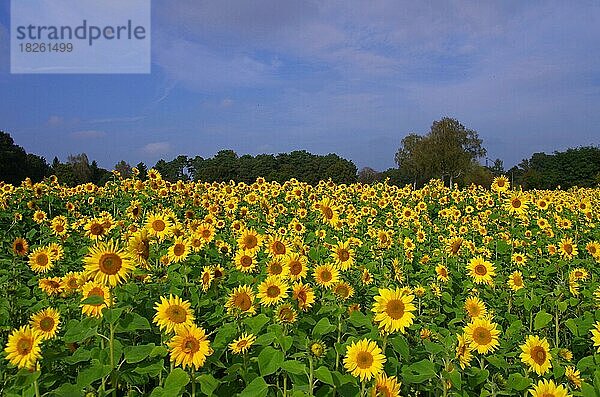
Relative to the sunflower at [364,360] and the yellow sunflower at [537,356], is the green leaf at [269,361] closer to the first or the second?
the sunflower at [364,360]

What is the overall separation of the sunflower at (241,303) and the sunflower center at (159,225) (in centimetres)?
143

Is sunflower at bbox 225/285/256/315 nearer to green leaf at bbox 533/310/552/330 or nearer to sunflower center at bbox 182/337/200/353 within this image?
sunflower center at bbox 182/337/200/353

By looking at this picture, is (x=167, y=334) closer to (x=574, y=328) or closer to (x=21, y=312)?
(x=21, y=312)

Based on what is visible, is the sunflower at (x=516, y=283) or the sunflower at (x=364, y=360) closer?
the sunflower at (x=364, y=360)

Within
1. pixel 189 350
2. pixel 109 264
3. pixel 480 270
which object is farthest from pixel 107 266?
pixel 480 270

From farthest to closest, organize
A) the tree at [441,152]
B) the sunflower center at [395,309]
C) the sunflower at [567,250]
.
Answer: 1. the tree at [441,152]
2. the sunflower at [567,250]
3. the sunflower center at [395,309]

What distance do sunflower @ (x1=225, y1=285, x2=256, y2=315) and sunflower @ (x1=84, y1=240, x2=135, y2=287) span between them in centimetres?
53

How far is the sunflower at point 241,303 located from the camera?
2.48m

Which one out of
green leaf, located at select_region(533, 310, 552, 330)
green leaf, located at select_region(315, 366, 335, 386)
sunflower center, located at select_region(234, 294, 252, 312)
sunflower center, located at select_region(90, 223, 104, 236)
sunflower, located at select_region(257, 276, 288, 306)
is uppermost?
sunflower center, located at select_region(90, 223, 104, 236)

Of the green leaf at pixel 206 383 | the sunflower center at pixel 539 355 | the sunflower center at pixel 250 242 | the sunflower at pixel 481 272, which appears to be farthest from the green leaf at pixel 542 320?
the green leaf at pixel 206 383

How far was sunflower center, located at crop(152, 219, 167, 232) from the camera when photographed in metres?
3.78

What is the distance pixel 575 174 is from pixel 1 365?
54038 millimetres

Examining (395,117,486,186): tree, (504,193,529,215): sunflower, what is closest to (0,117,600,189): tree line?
(395,117,486,186): tree

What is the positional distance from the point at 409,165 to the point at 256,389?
163 feet
